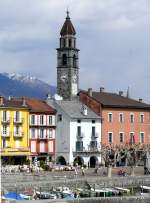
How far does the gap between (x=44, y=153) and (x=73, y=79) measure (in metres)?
18.6

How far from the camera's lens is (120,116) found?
4692 inches

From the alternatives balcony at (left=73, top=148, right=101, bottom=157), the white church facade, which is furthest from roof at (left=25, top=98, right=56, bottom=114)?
balcony at (left=73, top=148, right=101, bottom=157)

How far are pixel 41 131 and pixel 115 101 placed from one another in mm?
15035

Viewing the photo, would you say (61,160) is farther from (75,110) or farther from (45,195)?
(45,195)

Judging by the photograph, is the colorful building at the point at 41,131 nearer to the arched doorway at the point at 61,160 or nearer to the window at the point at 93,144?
the arched doorway at the point at 61,160

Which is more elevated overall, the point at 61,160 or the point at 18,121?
the point at 18,121

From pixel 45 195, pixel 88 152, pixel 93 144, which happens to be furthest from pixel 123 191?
pixel 93 144

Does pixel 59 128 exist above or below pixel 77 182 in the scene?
above

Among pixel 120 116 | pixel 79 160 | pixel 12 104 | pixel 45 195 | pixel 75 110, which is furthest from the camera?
pixel 120 116

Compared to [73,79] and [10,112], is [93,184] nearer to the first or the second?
[10,112]

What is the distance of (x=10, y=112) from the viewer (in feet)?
350

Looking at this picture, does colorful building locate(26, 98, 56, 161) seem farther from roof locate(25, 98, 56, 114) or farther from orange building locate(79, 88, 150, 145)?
orange building locate(79, 88, 150, 145)

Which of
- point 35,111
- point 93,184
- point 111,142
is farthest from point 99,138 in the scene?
point 93,184

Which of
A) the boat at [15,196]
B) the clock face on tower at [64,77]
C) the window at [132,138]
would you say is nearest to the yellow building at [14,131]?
the clock face on tower at [64,77]
